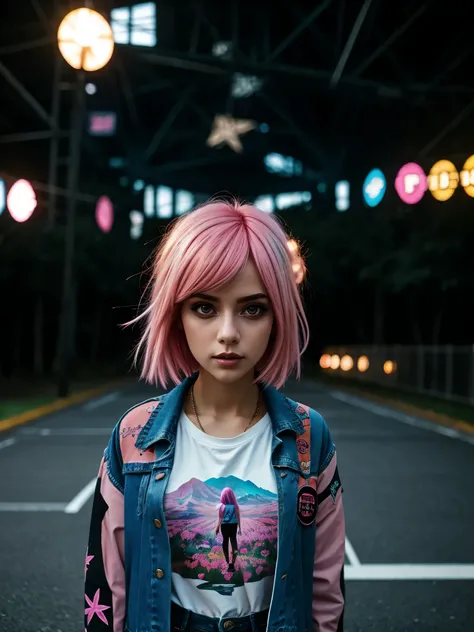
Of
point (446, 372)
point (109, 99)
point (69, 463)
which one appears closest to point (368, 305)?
point (109, 99)

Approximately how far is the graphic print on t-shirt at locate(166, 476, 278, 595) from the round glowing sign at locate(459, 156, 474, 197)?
14.6 metres

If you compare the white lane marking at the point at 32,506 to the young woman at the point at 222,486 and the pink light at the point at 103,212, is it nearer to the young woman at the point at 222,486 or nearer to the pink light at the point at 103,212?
the young woman at the point at 222,486

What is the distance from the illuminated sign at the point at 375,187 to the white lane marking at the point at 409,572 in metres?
13.6

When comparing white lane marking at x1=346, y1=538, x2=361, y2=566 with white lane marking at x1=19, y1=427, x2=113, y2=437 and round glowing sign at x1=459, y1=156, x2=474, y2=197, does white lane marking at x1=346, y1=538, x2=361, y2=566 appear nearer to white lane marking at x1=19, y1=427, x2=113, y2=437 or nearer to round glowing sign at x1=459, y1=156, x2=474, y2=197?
white lane marking at x1=19, y1=427, x2=113, y2=437

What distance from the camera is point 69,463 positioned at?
A: 443 inches

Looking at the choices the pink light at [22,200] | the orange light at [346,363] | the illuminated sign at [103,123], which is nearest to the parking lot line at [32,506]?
the pink light at [22,200]

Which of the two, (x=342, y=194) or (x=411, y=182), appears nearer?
(x=411, y=182)

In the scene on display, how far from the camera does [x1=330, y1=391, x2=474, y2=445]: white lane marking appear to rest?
600 inches

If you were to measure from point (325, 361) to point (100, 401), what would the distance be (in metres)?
35.3

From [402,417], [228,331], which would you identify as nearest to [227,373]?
[228,331]

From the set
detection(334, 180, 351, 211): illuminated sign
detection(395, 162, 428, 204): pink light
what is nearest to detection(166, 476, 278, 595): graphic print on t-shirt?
detection(395, 162, 428, 204): pink light

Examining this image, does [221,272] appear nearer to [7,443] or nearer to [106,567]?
[106,567]

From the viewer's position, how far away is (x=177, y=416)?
2.22m

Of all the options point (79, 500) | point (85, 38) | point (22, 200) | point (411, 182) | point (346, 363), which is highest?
point (85, 38)
